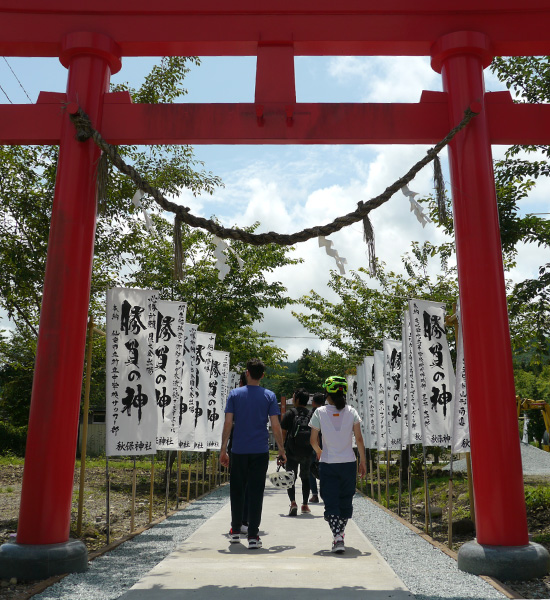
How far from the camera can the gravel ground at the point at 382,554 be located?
3.91m

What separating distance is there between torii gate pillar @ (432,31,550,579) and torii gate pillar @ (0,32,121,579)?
3.19 meters

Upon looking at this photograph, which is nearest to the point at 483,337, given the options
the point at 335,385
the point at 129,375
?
the point at 335,385

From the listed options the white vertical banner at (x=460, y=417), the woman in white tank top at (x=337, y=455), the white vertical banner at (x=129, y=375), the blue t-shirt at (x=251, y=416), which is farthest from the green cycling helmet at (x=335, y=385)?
the white vertical banner at (x=129, y=375)

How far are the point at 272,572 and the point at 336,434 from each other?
1603mm

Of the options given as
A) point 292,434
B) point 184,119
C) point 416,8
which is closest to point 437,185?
point 416,8

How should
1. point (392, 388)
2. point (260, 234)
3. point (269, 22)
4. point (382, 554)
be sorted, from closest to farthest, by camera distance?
point (260, 234) < point (269, 22) < point (382, 554) < point (392, 388)

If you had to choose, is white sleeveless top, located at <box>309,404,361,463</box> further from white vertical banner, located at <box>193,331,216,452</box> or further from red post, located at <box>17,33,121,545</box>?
white vertical banner, located at <box>193,331,216,452</box>

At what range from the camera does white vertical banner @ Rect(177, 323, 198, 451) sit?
9922 mm

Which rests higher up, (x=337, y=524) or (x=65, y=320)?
(x=65, y=320)

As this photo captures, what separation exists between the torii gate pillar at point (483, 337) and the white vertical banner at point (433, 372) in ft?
7.12

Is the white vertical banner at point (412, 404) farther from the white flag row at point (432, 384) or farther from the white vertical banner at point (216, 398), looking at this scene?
the white vertical banner at point (216, 398)

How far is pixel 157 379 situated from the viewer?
815 cm

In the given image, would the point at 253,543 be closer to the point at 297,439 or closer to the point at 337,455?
the point at 337,455

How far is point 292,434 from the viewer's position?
8.77m
